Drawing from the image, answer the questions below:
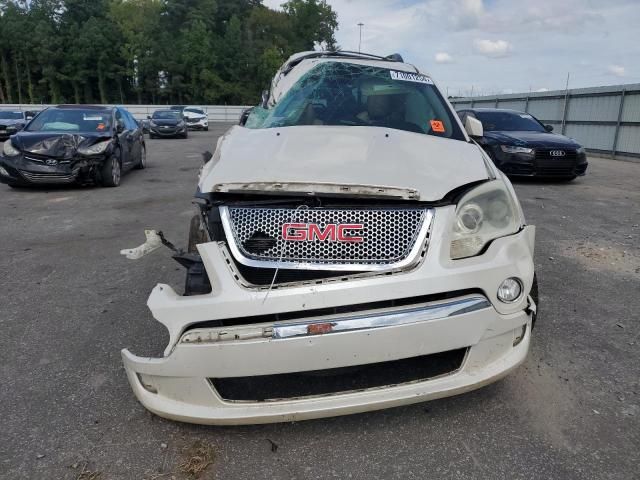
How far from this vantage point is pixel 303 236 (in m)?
2.27

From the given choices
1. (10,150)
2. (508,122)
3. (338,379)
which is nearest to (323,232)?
(338,379)

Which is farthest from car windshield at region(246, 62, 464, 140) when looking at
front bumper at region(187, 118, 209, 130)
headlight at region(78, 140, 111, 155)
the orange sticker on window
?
front bumper at region(187, 118, 209, 130)

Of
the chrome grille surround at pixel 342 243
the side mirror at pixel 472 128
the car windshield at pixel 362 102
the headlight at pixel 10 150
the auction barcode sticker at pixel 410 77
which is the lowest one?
the headlight at pixel 10 150

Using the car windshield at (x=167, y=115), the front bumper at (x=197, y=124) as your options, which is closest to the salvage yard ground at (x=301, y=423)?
the car windshield at (x=167, y=115)

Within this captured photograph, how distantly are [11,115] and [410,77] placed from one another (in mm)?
22978

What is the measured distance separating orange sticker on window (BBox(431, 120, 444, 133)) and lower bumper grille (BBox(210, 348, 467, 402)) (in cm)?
174

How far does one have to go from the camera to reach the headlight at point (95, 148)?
866cm

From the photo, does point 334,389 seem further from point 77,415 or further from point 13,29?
point 13,29

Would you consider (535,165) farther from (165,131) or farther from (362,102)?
(165,131)

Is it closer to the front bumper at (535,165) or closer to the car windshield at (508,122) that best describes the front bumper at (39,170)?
the front bumper at (535,165)

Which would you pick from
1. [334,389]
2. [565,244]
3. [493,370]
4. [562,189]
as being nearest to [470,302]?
[493,370]

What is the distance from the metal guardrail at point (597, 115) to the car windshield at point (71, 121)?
15.9 meters

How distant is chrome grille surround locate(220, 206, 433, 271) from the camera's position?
2225 mm

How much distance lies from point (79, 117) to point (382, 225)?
9006mm
